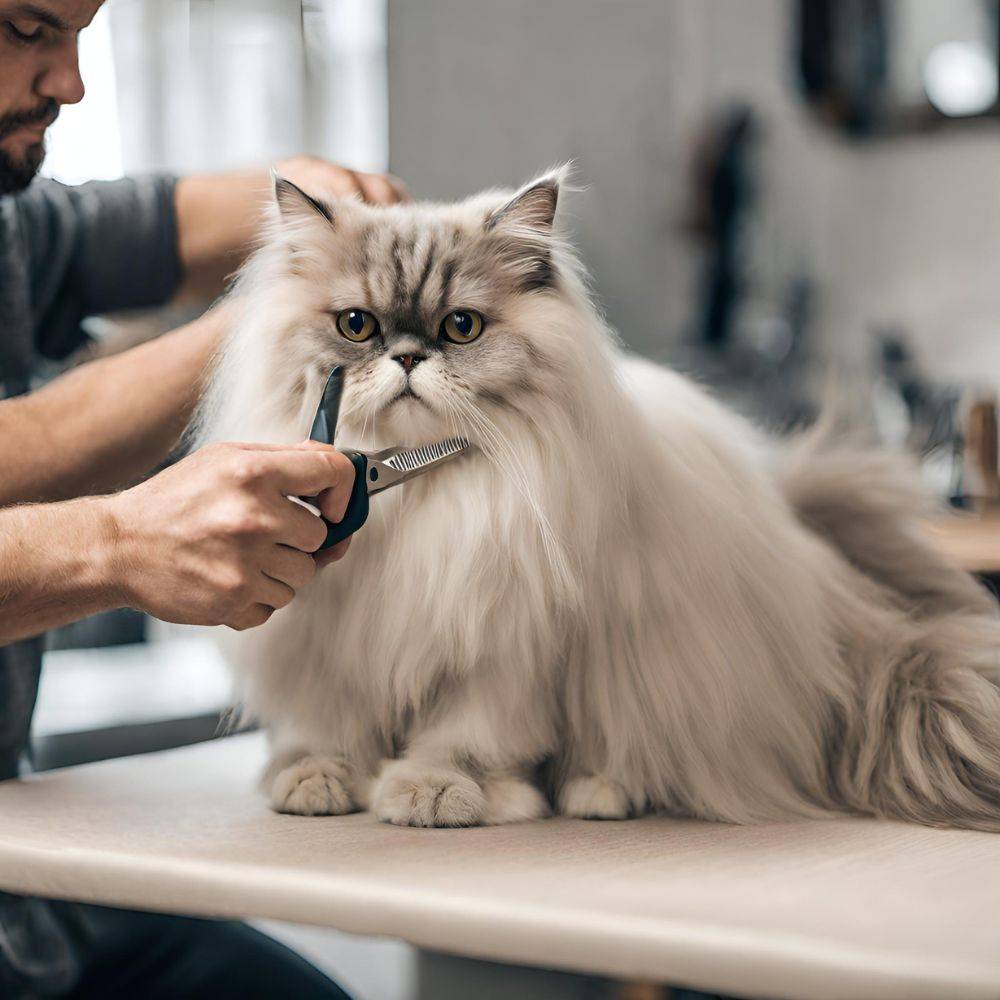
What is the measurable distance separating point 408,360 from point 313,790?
1.19 ft

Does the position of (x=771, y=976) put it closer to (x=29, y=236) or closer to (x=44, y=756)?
(x=29, y=236)

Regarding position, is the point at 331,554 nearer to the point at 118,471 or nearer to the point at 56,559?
the point at 56,559

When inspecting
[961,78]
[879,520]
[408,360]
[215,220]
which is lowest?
[879,520]

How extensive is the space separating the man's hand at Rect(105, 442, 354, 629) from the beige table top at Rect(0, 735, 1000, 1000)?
0.59 ft

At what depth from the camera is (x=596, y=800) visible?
3.03ft

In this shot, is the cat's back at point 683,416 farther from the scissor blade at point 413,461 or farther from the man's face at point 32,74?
the man's face at point 32,74

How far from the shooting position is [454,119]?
2.76m

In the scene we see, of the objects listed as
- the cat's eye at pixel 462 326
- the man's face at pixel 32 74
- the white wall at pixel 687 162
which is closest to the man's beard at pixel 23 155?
the man's face at pixel 32 74

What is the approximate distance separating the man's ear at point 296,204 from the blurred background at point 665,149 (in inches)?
55.2

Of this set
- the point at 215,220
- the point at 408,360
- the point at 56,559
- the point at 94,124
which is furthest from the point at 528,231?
the point at 94,124

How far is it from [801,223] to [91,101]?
233 centimetres

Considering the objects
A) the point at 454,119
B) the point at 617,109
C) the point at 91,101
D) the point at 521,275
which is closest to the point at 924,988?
the point at 521,275

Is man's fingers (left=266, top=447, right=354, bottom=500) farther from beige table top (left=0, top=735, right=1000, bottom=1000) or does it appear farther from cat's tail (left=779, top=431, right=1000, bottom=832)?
cat's tail (left=779, top=431, right=1000, bottom=832)

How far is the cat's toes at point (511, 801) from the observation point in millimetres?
896
